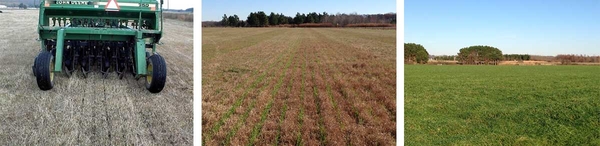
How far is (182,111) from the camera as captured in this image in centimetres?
391

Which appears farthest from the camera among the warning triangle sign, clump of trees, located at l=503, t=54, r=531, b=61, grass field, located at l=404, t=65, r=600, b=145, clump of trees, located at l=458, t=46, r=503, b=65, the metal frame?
clump of trees, located at l=503, t=54, r=531, b=61

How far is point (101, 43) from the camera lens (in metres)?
4.90

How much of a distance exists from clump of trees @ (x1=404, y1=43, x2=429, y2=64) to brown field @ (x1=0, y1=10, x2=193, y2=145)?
2.53m

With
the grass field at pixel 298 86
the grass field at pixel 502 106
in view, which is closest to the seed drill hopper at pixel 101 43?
the grass field at pixel 298 86

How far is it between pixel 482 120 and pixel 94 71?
5.77m

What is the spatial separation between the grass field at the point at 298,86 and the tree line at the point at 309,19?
0.06m

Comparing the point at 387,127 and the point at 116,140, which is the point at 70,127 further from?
the point at 387,127

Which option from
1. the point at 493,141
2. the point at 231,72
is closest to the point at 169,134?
the point at 231,72

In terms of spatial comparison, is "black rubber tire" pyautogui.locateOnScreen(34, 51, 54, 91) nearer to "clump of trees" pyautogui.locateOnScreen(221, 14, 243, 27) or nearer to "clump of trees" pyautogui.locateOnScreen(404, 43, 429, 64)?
"clump of trees" pyautogui.locateOnScreen(221, 14, 243, 27)

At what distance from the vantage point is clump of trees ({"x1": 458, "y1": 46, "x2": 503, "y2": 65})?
7307 mm

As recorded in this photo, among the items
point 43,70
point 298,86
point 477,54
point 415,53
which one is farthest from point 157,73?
point 477,54

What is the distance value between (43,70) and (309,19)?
2.24m

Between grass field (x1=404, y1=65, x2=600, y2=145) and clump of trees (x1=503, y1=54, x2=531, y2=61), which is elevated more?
clump of trees (x1=503, y1=54, x2=531, y2=61)

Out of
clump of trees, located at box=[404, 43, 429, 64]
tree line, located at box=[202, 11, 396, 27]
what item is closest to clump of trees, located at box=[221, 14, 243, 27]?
tree line, located at box=[202, 11, 396, 27]
